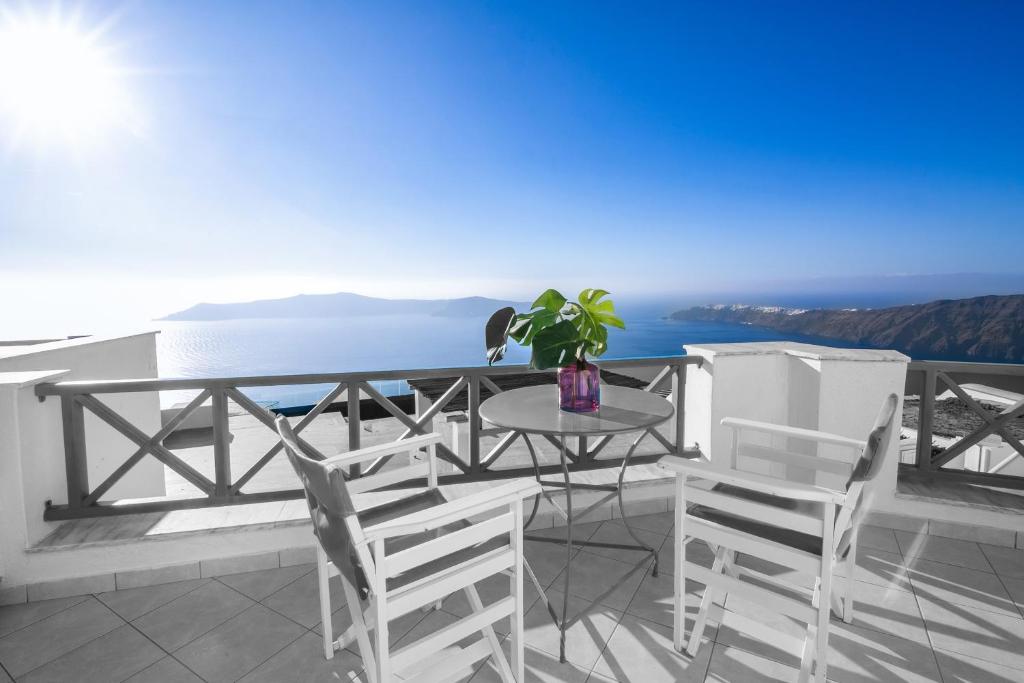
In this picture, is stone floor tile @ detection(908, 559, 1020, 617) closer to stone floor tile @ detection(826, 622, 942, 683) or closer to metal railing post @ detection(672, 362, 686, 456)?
stone floor tile @ detection(826, 622, 942, 683)

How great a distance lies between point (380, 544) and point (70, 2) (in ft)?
23.9

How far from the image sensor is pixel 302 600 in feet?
6.39

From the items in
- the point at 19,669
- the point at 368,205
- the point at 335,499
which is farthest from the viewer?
the point at 368,205

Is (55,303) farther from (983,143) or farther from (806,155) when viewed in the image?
(983,143)

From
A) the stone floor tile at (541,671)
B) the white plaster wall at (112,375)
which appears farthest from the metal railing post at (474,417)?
the white plaster wall at (112,375)

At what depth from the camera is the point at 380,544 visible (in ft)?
3.50

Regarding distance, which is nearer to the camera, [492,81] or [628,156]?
[492,81]

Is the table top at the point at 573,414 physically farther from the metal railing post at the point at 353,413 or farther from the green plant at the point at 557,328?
the metal railing post at the point at 353,413

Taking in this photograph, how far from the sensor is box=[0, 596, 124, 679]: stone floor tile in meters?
1.60

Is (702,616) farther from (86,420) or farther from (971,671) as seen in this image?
(86,420)

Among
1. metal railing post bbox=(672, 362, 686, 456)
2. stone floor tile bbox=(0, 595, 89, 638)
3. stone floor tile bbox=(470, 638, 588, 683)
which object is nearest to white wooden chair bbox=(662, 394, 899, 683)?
stone floor tile bbox=(470, 638, 588, 683)

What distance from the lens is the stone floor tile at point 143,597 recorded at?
74.1 inches

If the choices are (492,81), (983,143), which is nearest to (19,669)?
(492,81)

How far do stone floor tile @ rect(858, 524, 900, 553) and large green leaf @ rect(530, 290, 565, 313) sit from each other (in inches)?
73.0
